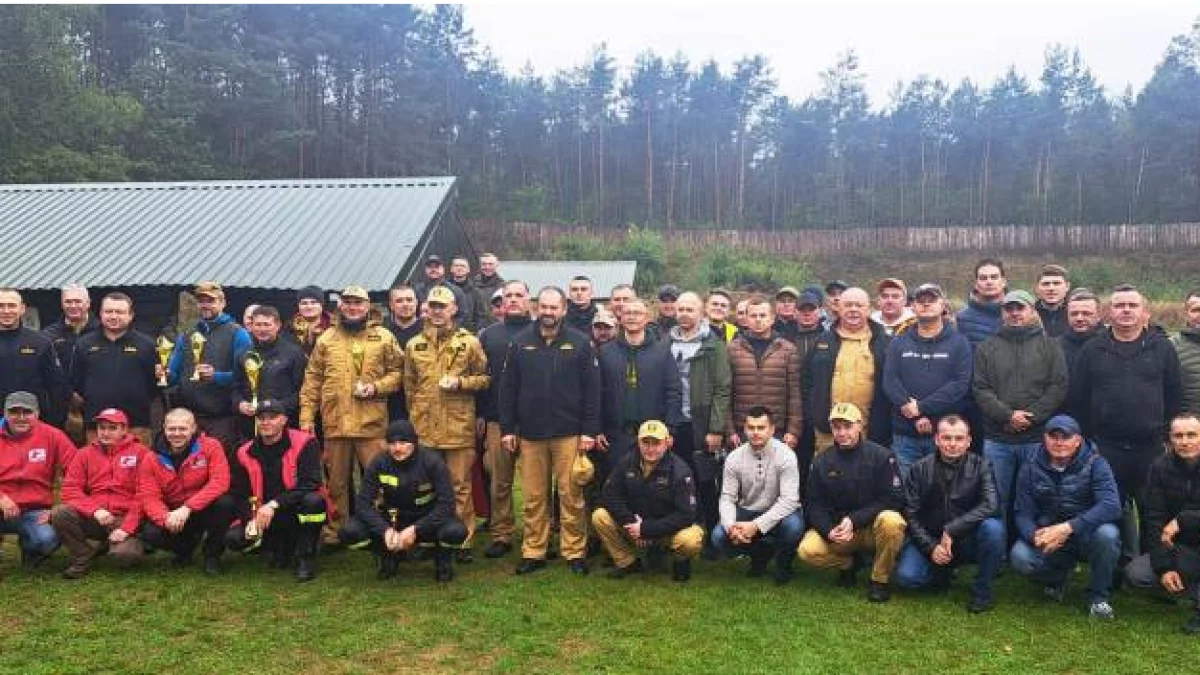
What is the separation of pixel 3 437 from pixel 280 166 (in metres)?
32.7

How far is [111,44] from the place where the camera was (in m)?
39.0

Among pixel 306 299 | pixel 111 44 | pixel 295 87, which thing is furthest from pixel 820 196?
pixel 306 299

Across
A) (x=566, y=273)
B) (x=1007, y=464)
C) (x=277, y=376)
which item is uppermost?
(x=566, y=273)

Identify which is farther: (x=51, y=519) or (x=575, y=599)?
(x=51, y=519)

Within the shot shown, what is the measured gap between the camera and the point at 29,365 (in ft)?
21.5

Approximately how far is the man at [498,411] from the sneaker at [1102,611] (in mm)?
3784

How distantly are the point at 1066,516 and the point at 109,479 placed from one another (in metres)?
6.23

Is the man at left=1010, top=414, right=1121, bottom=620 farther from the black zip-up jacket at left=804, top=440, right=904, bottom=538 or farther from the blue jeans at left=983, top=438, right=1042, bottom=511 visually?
the black zip-up jacket at left=804, top=440, right=904, bottom=538

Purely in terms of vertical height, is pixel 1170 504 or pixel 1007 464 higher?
pixel 1007 464

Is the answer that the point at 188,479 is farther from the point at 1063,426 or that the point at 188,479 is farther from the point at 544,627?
the point at 1063,426

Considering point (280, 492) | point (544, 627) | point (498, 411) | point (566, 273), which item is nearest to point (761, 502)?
point (544, 627)

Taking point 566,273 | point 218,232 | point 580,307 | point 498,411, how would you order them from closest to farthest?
point 498,411 < point 580,307 < point 218,232 < point 566,273

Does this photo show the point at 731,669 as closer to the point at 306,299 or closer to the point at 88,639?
the point at 88,639

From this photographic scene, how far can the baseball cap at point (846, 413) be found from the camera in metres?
5.55
